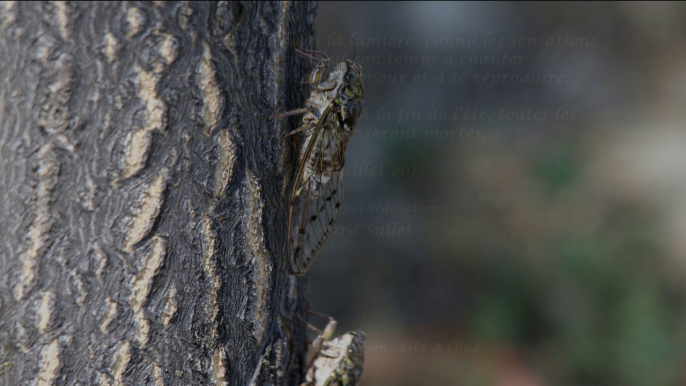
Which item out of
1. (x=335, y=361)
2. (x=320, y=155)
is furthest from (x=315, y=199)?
(x=335, y=361)

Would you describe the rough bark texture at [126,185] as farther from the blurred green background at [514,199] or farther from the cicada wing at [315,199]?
the blurred green background at [514,199]

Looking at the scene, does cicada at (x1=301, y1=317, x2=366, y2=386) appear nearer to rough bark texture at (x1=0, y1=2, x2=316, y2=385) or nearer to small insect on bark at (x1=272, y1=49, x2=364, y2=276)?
small insect on bark at (x1=272, y1=49, x2=364, y2=276)

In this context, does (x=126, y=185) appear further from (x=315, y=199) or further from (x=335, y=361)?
(x=335, y=361)

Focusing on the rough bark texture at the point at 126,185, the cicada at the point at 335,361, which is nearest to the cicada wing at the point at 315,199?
the rough bark texture at the point at 126,185

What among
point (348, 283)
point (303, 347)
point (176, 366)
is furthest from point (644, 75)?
point (176, 366)

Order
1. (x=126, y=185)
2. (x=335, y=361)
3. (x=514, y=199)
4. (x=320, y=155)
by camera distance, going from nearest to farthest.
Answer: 1. (x=126, y=185)
2. (x=320, y=155)
3. (x=335, y=361)
4. (x=514, y=199)
